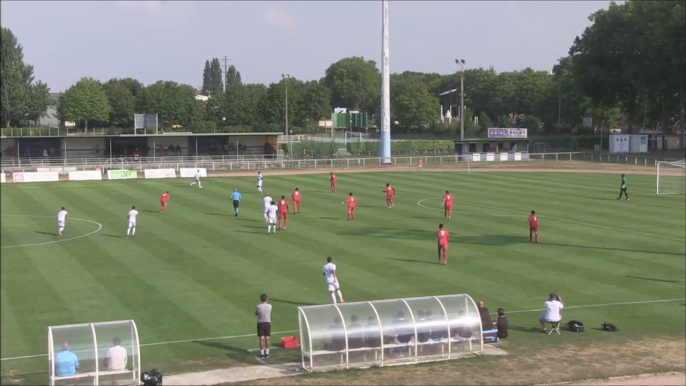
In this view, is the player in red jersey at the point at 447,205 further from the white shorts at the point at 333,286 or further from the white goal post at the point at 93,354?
the white goal post at the point at 93,354

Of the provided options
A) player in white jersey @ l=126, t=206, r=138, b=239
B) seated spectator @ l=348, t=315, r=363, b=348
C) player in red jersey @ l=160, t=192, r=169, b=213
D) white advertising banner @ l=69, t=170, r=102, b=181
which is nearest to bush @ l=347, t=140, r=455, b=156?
white advertising banner @ l=69, t=170, r=102, b=181

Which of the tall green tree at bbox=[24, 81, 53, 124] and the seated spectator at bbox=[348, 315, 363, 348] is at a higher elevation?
the tall green tree at bbox=[24, 81, 53, 124]

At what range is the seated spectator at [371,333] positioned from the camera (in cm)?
1828

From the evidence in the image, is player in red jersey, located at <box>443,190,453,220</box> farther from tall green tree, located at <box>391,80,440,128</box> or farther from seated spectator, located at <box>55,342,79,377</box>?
tall green tree, located at <box>391,80,440,128</box>

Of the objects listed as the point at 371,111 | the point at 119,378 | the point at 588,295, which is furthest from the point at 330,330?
the point at 371,111

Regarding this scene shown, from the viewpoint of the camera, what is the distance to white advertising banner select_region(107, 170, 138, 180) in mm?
66438

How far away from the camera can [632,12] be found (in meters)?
107

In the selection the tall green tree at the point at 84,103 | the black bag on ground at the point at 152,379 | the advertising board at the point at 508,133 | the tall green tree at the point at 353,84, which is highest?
the tall green tree at the point at 353,84

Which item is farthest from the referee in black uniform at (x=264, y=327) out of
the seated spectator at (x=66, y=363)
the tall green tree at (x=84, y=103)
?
the tall green tree at (x=84, y=103)

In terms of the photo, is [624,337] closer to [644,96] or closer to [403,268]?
[403,268]

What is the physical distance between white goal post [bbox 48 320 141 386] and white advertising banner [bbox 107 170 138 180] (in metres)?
52.1

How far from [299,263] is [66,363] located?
15.6m

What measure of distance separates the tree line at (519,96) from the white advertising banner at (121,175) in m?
14.5

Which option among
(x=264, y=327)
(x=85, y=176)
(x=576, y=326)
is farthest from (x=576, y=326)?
(x=85, y=176)
